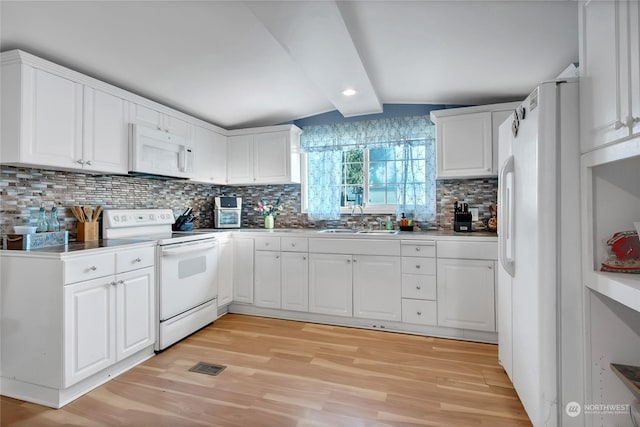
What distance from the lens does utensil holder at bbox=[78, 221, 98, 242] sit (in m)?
2.48

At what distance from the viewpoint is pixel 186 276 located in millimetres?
2756

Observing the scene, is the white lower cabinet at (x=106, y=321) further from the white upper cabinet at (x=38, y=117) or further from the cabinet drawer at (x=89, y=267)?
the white upper cabinet at (x=38, y=117)

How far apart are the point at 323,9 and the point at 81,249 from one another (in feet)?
6.77

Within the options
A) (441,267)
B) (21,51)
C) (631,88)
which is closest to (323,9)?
(631,88)

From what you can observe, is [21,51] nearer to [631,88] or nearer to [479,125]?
[631,88]

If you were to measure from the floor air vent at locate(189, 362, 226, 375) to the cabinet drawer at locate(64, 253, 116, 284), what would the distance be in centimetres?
90

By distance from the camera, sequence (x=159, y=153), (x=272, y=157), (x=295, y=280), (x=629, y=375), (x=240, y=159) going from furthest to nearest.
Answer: (x=240, y=159), (x=272, y=157), (x=295, y=280), (x=159, y=153), (x=629, y=375)

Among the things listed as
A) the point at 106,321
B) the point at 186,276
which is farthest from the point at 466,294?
the point at 106,321

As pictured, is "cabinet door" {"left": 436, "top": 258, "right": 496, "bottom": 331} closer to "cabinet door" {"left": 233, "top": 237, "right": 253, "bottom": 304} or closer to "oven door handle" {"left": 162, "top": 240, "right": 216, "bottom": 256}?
"cabinet door" {"left": 233, "top": 237, "right": 253, "bottom": 304}

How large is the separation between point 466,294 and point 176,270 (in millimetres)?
2500

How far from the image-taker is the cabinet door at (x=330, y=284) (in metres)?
3.05

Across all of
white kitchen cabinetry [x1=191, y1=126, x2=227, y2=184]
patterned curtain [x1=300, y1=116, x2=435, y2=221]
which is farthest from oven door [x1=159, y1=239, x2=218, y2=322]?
patterned curtain [x1=300, y1=116, x2=435, y2=221]

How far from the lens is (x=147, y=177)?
313 centimetres

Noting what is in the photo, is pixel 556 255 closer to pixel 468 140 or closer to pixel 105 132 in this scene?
pixel 468 140
